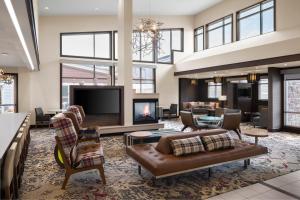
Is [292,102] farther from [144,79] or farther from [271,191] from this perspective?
[144,79]

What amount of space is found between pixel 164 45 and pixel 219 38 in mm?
3156

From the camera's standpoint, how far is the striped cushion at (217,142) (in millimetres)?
4301

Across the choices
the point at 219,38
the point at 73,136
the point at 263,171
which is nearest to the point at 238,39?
the point at 219,38

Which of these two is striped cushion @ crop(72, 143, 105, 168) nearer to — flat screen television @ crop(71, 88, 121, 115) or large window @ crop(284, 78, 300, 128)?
flat screen television @ crop(71, 88, 121, 115)

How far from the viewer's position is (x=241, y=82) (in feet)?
39.5

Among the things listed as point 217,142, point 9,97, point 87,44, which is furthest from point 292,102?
point 9,97

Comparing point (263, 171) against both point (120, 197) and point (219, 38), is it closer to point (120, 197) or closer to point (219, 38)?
point (120, 197)

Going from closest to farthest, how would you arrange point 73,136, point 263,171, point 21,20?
1. point 21,20
2. point 73,136
3. point 263,171

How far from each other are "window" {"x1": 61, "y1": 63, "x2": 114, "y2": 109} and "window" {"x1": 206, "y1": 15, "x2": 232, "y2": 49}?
5802mm

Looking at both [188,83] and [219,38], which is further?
[188,83]

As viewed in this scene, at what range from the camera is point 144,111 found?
8.79 meters

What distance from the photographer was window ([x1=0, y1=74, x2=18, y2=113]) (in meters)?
9.91

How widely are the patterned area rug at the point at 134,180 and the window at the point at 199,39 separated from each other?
9092mm

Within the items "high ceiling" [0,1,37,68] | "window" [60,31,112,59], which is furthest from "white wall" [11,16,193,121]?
"high ceiling" [0,1,37,68]
